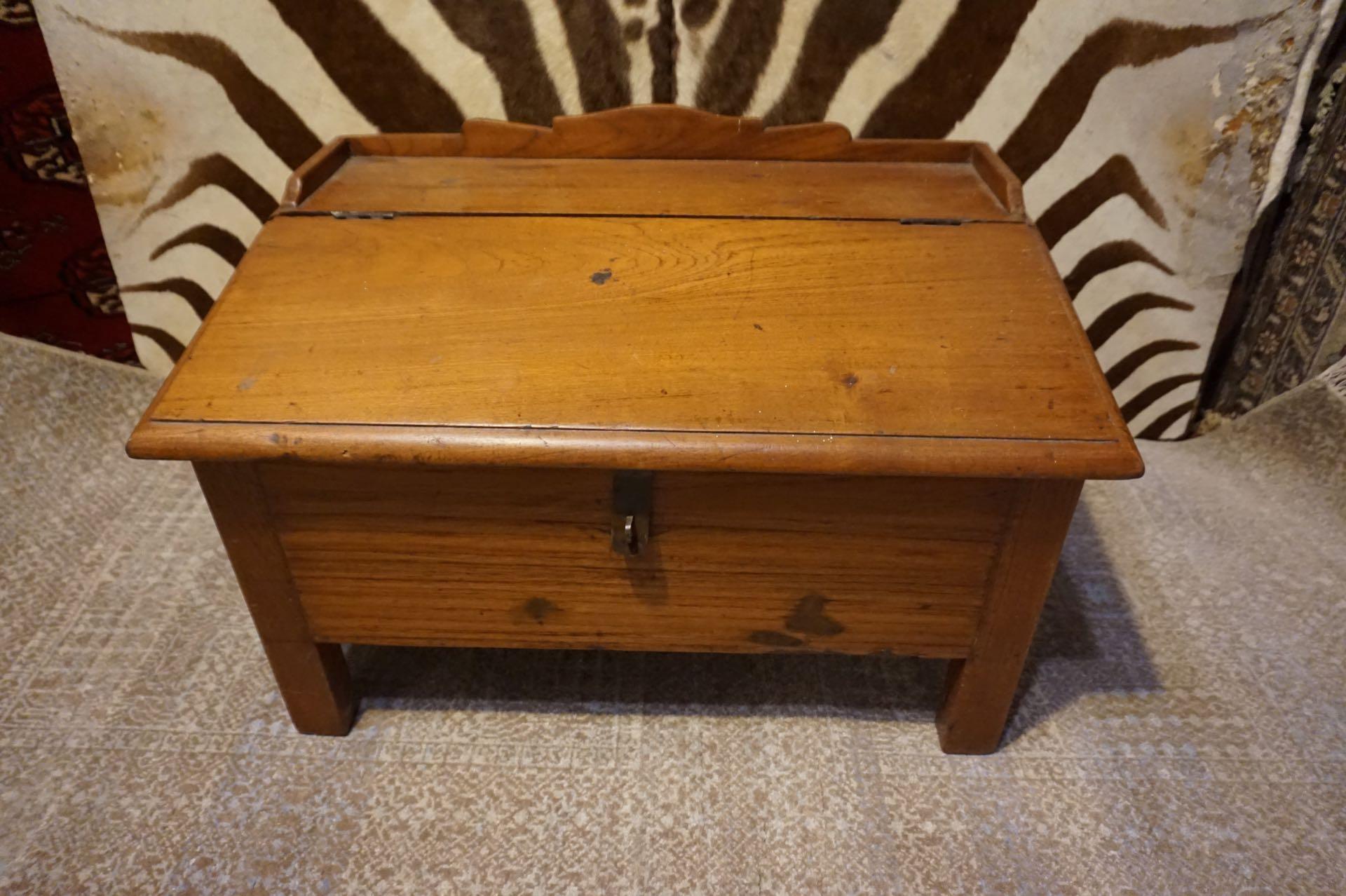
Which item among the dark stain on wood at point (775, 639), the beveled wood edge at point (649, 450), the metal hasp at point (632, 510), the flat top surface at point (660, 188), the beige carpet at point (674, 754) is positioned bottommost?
the beige carpet at point (674, 754)

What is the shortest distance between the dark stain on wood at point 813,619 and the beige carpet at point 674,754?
19 cm

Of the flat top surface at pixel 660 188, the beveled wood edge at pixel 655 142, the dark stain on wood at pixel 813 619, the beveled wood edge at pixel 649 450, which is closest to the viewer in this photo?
the beveled wood edge at pixel 649 450

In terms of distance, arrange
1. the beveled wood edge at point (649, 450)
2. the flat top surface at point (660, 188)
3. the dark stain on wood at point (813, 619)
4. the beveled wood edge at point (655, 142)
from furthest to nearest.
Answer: the beveled wood edge at point (655, 142)
the flat top surface at point (660, 188)
the dark stain on wood at point (813, 619)
the beveled wood edge at point (649, 450)

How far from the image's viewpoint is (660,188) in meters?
1.10

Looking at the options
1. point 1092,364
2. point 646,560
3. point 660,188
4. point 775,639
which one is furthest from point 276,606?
point 1092,364

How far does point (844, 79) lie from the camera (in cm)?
121

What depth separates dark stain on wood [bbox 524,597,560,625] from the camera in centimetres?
91

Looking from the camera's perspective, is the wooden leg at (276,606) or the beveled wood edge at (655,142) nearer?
the wooden leg at (276,606)

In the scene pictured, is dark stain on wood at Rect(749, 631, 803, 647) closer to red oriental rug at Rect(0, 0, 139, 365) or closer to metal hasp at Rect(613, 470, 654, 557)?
metal hasp at Rect(613, 470, 654, 557)

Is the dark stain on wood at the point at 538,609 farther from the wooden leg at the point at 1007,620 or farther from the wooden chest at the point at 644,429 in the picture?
the wooden leg at the point at 1007,620

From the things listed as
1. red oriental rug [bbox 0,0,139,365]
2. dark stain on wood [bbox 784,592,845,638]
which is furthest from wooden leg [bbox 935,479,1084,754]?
red oriental rug [bbox 0,0,139,365]

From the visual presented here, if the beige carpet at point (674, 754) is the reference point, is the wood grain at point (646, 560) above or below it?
above

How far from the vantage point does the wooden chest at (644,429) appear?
2.45 ft

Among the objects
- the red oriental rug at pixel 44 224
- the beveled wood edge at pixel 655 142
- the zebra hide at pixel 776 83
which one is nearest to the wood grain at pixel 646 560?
the beveled wood edge at pixel 655 142
